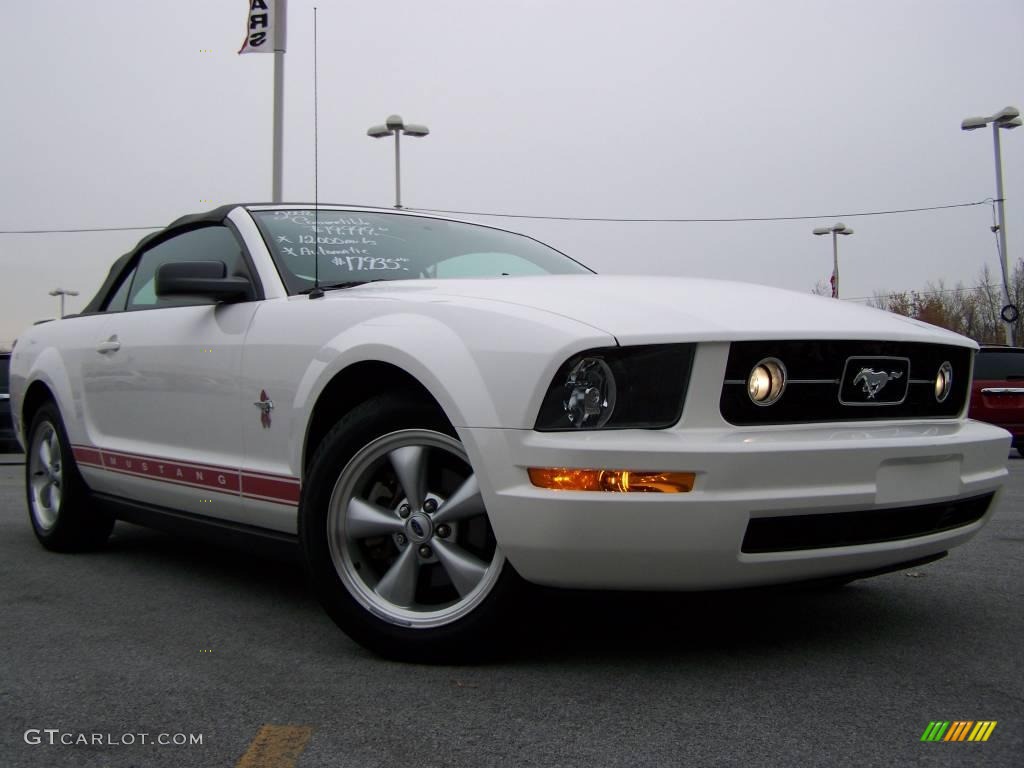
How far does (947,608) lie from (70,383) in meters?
3.81

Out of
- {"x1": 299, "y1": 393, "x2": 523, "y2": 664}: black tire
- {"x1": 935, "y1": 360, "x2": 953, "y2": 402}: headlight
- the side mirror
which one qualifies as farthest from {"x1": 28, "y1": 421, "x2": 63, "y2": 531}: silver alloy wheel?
{"x1": 935, "y1": 360, "x2": 953, "y2": 402}: headlight

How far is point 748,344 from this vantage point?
9.11 ft

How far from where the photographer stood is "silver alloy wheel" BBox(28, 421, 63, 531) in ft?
17.2

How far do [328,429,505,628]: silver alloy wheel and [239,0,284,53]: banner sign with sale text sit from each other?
11457mm

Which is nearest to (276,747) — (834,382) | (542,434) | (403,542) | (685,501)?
(403,542)

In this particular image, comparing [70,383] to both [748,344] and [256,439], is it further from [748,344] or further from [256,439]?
[748,344]

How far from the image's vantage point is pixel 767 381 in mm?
2809

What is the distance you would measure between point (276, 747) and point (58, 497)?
3287 millimetres

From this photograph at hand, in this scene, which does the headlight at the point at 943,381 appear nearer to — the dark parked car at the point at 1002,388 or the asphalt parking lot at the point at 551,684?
the asphalt parking lot at the point at 551,684

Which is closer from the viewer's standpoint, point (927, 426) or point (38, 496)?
point (927, 426)

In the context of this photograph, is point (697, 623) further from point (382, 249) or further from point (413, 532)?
point (382, 249)

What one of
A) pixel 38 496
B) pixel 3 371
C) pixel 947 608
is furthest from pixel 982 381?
pixel 3 371

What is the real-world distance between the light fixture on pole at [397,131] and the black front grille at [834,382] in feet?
61.4

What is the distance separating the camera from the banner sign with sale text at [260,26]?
1341 centimetres
